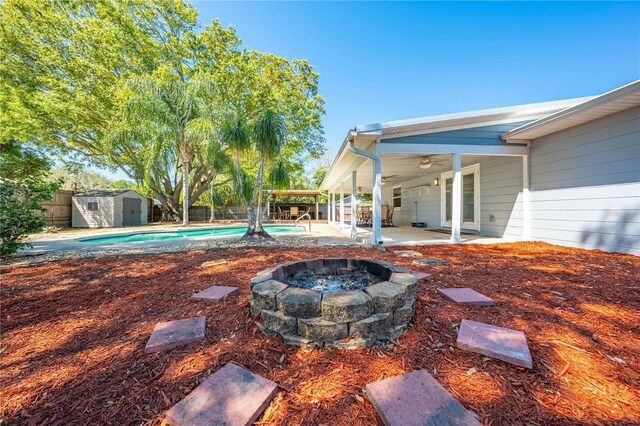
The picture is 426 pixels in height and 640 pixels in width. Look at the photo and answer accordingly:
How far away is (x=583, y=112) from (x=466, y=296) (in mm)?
4567

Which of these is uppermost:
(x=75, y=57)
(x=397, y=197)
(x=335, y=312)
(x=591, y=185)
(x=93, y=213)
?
(x=75, y=57)

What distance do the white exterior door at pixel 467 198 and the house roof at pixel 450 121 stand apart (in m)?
2.13

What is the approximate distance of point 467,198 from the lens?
802cm

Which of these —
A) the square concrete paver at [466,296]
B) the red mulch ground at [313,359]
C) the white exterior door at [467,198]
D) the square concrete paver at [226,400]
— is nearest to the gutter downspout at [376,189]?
the red mulch ground at [313,359]

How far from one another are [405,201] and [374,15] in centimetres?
749

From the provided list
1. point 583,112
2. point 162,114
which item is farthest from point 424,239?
point 162,114

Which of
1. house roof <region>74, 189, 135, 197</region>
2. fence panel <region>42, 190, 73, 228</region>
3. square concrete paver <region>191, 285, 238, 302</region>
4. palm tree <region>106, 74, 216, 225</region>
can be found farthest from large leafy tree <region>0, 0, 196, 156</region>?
square concrete paver <region>191, 285, 238, 302</region>

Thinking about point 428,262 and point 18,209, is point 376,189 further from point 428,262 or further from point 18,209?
point 18,209

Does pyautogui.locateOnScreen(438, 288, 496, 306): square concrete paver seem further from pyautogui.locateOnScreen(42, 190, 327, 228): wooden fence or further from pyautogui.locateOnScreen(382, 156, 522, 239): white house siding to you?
pyautogui.locateOnScreen(42, 190, 327, 228): wooden fence

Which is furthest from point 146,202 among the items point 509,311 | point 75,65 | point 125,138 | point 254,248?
point 509,311

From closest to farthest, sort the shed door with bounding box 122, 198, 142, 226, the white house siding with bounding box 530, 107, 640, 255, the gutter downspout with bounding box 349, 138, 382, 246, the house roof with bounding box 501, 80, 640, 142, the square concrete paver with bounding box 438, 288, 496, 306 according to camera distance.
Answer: the square concrete paver with bounding box 438, 288, 496, 306 → the house roof with bounding box 501, 80, 640, 142 → the white house siding with bounding box 530, 107, 640, 255 → the gutter downspout with bounding box 349, 138, 382, 246 → the shed door with bounding box 122, 198, 142, 226

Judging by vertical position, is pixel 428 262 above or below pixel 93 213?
below

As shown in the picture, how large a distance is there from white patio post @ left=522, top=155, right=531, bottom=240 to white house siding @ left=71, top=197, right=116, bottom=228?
52.7 feet

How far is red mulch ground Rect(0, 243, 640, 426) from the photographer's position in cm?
110
